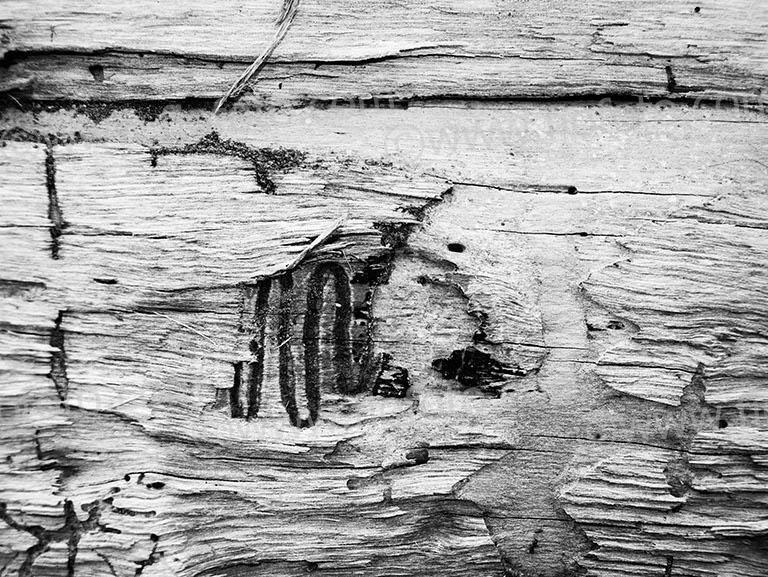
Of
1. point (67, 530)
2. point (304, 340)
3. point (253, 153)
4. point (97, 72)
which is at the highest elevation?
point (97, 72)

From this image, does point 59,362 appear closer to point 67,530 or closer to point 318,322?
point 67,530

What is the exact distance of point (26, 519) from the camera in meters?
1.94

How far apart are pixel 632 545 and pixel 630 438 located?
1.21ft

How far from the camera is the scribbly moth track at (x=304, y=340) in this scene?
1964mm

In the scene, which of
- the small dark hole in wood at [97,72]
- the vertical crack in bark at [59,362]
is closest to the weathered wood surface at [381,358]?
the vertical crack in bark at [59,362]

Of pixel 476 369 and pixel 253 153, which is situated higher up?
pixel 253 153

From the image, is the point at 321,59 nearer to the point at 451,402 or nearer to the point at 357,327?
the point at 357,327

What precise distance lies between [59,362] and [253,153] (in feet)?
3.11

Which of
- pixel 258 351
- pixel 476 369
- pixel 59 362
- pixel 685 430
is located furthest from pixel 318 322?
pixel 685 430

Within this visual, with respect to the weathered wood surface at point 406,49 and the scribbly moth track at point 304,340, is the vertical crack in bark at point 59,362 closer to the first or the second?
the scribbly moth track at point 304,340

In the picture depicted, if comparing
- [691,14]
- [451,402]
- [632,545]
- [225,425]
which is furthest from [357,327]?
[691,14]

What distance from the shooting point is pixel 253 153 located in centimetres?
203

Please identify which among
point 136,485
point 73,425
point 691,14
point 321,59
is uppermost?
point 691,14

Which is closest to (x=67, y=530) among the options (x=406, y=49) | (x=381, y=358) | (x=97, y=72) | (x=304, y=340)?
(x=304, y=340)
